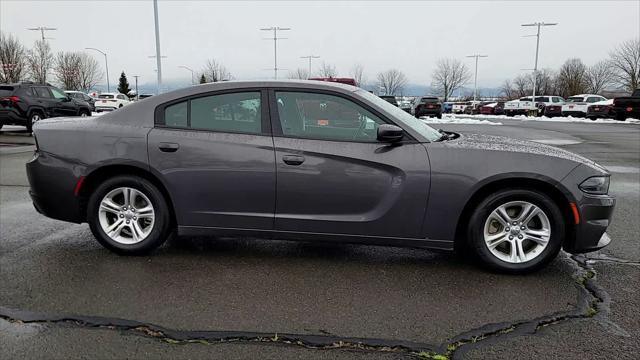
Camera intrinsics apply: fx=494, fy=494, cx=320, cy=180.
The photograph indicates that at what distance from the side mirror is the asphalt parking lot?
Result: 1090mm

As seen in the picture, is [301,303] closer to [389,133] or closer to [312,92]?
[389,133]

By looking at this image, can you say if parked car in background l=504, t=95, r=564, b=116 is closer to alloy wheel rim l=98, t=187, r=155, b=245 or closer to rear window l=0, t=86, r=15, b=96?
rear window l=0, t=86, r=15, b=96

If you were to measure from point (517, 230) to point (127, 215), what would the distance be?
3307mm

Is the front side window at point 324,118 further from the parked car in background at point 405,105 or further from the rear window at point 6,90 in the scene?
the parked car in background at point 405,105

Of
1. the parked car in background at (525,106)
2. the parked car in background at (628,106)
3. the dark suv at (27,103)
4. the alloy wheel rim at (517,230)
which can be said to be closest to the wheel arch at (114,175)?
the alloy wheel rim at (517,230)

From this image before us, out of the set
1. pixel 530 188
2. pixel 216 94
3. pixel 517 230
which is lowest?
pixel 517 230

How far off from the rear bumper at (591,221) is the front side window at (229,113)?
2.66 metres

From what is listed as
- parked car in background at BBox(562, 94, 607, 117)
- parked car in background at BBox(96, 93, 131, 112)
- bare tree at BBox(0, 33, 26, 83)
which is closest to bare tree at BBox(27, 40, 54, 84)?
bare tree at BBox(0, 33, 26, 83)

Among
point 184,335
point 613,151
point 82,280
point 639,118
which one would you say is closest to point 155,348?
point 184,335

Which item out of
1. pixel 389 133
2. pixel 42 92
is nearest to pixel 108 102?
pixel 42 92

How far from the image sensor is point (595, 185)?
390 cm

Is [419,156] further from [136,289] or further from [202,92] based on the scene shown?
[136,289]

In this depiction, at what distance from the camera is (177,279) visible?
3850 millimetres

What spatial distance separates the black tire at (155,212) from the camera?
4.27 m
